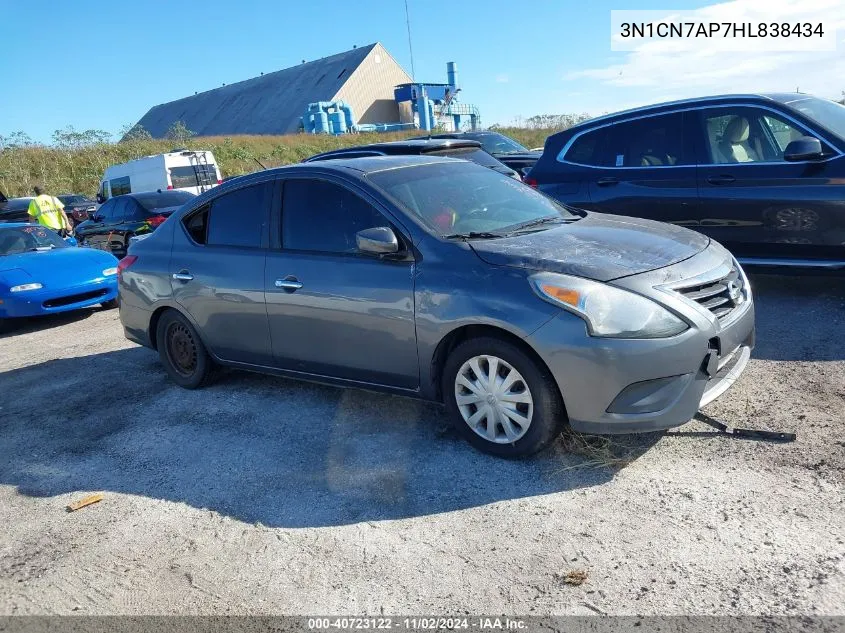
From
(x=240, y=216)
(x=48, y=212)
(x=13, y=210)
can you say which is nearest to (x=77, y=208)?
(x=13, y=210)

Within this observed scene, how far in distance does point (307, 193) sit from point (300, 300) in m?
0.74

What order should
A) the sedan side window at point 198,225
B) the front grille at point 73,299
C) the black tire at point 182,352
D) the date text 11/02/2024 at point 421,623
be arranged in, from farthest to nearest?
the front grille at point 73,299 < the black tire at point 182,352 < the sedan side window at point 198,225 < the date text 11/02/2024 at point 421,623

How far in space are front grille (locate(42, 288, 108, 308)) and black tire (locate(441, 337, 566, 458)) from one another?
704 centimetres

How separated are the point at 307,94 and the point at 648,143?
60.7 meters

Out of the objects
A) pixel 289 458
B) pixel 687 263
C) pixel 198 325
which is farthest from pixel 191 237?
pixel 687 263

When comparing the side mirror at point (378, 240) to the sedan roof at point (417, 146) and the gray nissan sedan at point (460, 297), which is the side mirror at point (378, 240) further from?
the sedan roof at point (417, 146)

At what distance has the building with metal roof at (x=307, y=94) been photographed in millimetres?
61531

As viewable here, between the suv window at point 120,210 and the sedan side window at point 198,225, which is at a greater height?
the sedan side window at point 198,225

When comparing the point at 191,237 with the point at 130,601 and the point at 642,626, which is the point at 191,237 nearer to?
the point at 130,601

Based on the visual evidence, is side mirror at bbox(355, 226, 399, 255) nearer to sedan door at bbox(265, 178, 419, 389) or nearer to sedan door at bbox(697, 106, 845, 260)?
sedan door at bbox(265, 178, 419, 389)

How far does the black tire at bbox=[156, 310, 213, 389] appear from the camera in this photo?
5.57 meters

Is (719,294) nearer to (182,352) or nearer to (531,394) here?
(531,394)

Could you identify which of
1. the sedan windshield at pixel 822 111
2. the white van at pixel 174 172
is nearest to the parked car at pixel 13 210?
the white van at pixel 174 172

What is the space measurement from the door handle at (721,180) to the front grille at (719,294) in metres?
2.68
